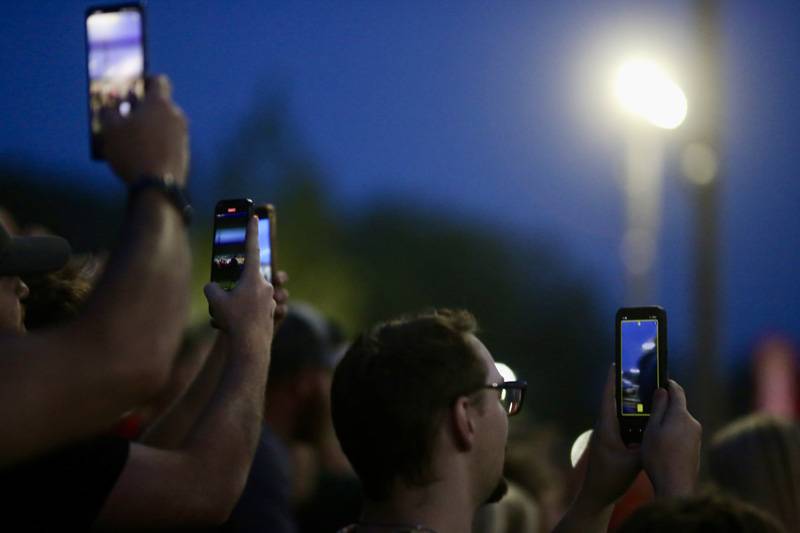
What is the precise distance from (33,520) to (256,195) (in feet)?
103

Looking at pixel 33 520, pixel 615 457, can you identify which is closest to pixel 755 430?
pixel 615 457

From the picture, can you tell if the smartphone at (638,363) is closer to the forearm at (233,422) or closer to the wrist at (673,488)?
the wrist at (673,488)

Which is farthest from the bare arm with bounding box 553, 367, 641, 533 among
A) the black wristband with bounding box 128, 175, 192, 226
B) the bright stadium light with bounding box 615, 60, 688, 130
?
the bright stadium light with bounding box 615, 60, 688, 130

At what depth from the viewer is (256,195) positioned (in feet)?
111

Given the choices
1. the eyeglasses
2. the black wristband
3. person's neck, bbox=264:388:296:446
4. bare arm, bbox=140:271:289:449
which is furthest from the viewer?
person's neck, bbox=264:388:296:446

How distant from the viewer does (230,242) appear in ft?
10.5

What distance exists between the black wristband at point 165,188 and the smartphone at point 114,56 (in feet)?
1.25

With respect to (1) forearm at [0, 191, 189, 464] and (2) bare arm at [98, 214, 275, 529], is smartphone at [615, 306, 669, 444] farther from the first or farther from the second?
(1) forearm at [0, 191, 189, 464]

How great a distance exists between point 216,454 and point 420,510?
56cm

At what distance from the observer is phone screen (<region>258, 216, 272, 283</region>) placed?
11.3ft

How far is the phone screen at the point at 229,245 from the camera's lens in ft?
10.3

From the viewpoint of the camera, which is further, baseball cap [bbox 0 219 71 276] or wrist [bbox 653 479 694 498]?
wrist [bbox 653 479 694 498]

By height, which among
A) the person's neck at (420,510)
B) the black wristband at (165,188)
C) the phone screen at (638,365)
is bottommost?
the person's neck at (420,510)

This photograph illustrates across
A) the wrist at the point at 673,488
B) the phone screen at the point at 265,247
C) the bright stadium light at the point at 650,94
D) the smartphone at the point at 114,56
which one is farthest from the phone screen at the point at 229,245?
the bright stadium light at the point at 650,94
